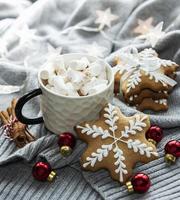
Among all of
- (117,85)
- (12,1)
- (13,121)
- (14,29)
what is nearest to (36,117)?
(13,121)

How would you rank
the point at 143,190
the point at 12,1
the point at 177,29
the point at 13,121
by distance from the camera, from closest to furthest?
1. the point at 143,190
2. the point at 13,121
3. the point at 177,29
4. the point at 12,1

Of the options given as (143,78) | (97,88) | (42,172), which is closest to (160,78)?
(143,78)

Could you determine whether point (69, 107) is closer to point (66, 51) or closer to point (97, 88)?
point (97, 88)

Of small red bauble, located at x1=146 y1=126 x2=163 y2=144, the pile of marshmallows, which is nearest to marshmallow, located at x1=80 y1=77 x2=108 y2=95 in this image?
the pile of marshmallows

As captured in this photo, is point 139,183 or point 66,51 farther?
point 66,51

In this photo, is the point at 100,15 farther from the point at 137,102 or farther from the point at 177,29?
the point at 137,102

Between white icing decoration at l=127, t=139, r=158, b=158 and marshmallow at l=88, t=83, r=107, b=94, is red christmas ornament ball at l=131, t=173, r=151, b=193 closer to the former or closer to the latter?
white icing decoration at l=127, t=139, r=158, b=158

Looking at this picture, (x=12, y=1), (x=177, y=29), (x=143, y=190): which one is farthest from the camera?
(x=12, y=1)
